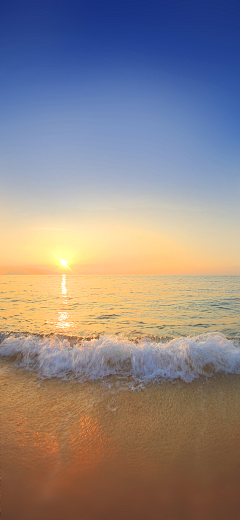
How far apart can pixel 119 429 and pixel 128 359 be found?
2124 mm

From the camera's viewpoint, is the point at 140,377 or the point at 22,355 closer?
the point at 140,377

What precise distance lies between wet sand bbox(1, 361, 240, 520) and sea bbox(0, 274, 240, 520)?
1 cm

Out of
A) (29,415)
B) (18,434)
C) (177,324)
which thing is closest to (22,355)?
(29,415)

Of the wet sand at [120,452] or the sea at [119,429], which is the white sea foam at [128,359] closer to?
the sea at [119,429]

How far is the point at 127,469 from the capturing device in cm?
253

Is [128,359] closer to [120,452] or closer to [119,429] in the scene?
[119,429]

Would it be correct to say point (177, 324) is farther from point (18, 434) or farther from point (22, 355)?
point (18, 434)

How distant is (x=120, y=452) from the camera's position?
2.79 meters

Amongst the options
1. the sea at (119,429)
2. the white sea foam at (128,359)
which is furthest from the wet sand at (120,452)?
the white sea foam at (128,359)

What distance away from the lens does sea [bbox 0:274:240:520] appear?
85.7 inches

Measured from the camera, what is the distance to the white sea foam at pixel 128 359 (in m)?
4.98

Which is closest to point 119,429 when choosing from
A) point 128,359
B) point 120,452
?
point 120,452

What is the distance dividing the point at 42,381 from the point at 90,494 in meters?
2.77

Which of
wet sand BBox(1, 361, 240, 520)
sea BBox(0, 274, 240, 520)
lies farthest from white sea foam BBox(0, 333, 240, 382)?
wet sand BBox(1, 361, 240, 520)
